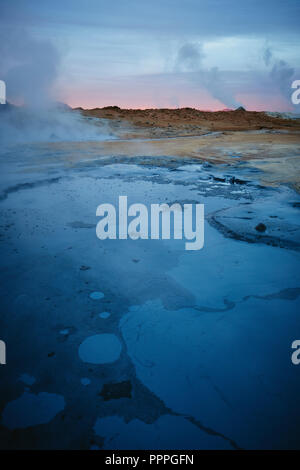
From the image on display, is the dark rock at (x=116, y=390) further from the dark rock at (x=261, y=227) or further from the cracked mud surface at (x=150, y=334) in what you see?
the dark rock at (x=261, y=227)

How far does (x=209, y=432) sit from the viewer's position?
5.08ft

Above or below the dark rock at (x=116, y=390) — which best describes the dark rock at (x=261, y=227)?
above

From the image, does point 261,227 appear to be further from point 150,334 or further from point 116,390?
point 116,390

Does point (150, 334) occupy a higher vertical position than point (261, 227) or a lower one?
lower

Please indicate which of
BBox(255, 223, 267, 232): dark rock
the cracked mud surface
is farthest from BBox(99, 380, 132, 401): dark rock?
BBox(255, 223, 267, 232): dark rock

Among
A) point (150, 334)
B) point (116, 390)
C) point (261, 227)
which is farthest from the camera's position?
point (261, 227)

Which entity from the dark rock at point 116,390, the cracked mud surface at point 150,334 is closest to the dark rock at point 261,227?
the cracked mud surface at point 150,334

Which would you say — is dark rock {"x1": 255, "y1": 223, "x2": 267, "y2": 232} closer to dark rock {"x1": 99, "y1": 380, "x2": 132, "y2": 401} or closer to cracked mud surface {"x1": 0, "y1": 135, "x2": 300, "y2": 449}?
cracked mud surface {"x1": 0, "y1": 135, "x2": 300, "y2": 449}

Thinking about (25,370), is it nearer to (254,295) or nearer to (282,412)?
(282,412)

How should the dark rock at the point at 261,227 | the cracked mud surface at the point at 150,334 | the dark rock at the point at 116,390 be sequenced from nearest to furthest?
the cracked mud surface at the point at 150,334
the dark rock at the point at 116,390
the dark rock at the point at 261,227

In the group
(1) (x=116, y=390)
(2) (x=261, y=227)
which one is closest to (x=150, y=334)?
(1) (x=116, y=390)

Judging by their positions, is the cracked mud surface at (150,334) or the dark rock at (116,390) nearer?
the cracked mud surface at (150,334)

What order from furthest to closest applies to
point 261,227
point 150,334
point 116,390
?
point 261,227 → point 150,334 → point 116,390

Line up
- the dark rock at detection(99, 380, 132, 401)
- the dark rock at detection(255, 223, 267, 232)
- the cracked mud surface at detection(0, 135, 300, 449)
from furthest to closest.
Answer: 1. the dark rock at detection(255, 223, 267, 232)
2. the dark rock at detection(99, 380, 132, 401)
3. the cracked mud surface at detection(0, 135, 300, 449)
